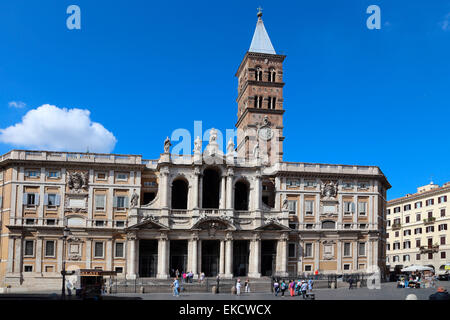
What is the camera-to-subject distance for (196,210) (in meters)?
63.5

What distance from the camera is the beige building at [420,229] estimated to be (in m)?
83.6

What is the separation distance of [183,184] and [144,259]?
403 inches

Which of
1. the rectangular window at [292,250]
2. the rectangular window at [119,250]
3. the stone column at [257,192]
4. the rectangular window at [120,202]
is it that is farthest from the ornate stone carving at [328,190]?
the rectangular window at [119,250]

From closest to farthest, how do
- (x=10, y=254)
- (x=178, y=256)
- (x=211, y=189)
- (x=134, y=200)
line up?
(x=10, y=254), (x=134, y=200), (x=178, y=256), (x=211, y=189)

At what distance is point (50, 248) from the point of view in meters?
62.3

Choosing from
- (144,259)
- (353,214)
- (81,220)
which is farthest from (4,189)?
(353,214)

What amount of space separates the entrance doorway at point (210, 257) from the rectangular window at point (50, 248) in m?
16.9

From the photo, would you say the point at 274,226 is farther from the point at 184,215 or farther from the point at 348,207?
the point at 348,207

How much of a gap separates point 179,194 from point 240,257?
10.6 metres

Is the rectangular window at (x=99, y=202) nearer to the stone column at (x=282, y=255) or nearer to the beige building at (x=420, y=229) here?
the stone column at (x=282, y=255)

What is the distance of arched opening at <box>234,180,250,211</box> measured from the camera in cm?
6888

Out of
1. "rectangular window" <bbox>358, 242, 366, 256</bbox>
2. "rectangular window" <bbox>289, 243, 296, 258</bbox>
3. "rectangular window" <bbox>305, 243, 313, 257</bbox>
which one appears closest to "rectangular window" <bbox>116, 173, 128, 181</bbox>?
"rectangular window" <bbox>289, 243, 296, 258</bbox>

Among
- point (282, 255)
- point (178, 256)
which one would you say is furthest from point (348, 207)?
point (178, 256)

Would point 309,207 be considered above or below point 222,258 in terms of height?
above
